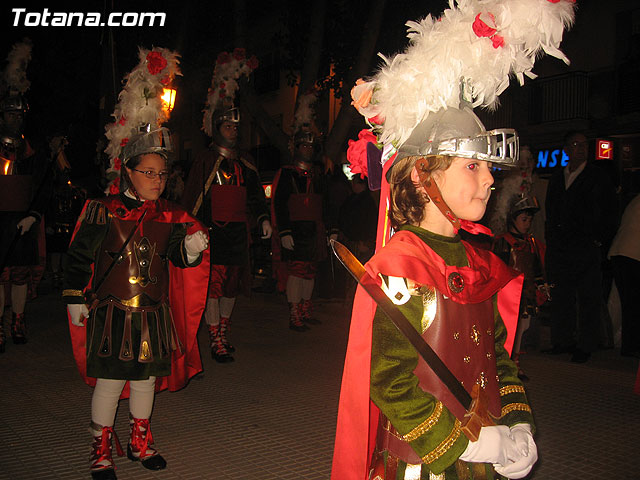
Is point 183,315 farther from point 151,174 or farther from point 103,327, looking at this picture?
point 151,174

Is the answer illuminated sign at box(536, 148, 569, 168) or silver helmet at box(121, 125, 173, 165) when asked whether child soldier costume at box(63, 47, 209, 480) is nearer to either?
silver helmet at box(121, 125, 173, 165)

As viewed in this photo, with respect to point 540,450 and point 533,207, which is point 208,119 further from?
point 540,450

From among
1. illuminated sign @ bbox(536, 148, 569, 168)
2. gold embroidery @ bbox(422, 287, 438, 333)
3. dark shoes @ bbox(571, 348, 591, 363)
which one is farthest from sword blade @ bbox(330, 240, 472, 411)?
illuminated sign @ bbox(536, 148, 569, 168)

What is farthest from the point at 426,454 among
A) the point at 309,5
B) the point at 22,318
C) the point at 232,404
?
the point at 309,5

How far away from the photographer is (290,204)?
7934mm

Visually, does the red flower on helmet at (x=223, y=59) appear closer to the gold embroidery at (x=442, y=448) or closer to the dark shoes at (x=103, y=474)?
the dark shoes at (x=103, y=474)

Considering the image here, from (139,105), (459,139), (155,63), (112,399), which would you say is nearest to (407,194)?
(459,139)

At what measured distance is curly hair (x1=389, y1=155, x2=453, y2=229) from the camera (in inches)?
77.9

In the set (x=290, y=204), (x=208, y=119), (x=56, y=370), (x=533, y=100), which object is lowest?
(x=56, y=370)

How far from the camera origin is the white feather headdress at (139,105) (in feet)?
13.2

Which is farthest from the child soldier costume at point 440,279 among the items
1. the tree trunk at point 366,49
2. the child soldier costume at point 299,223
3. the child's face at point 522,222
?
the tree trunk at point 366,49

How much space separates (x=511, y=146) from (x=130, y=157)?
2.42 meters

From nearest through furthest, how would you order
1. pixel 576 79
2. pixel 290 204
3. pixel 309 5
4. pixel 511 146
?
pixel 511 146 < pixel 290 204 < pixel 309 5 < pixel 576 79

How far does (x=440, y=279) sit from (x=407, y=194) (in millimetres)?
313
